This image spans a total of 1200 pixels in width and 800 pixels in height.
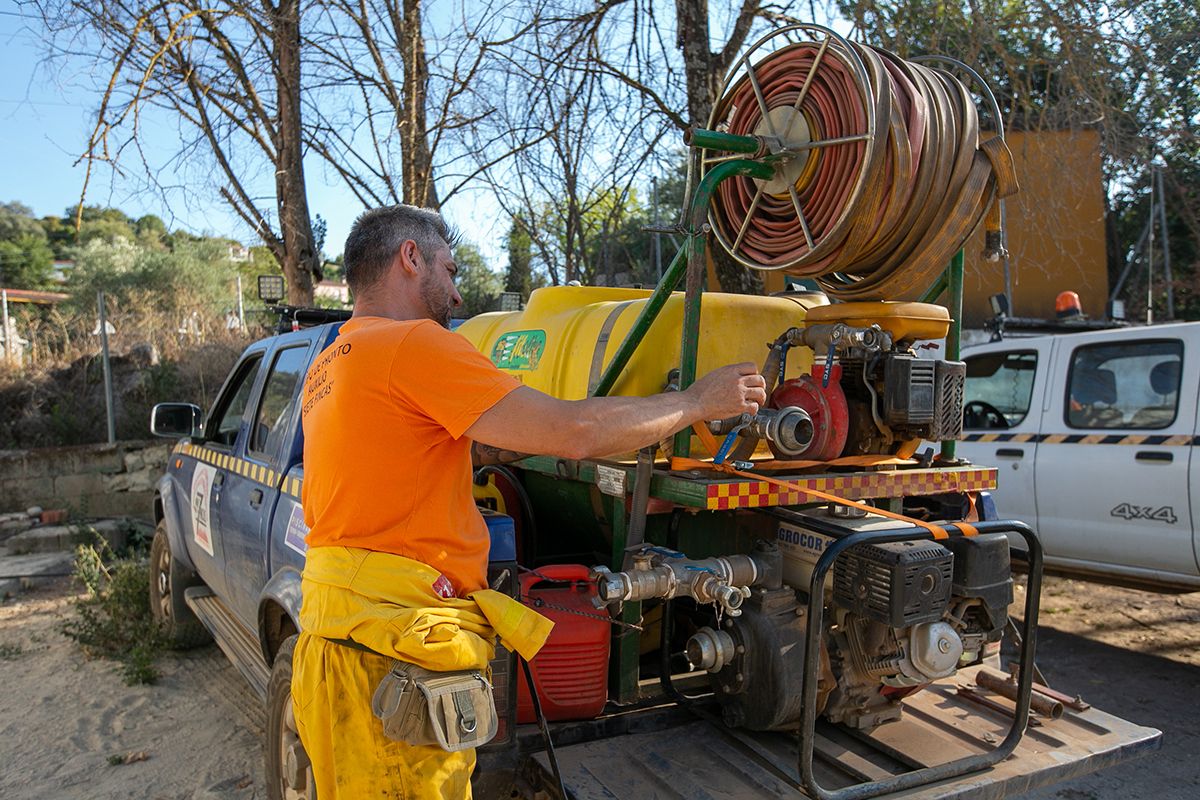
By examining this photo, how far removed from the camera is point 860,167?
250 cm

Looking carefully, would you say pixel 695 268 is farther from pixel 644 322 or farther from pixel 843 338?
pixel 843 338

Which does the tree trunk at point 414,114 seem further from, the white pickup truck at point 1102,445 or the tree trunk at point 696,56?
the white pickup truck at point 1102,445

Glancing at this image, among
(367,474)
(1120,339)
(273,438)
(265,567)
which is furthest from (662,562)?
(1120,339)

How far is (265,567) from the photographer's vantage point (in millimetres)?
3619

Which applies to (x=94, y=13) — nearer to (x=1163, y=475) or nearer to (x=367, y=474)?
(x=367, y=474)

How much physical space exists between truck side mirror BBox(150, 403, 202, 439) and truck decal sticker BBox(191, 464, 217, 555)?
0.71ft

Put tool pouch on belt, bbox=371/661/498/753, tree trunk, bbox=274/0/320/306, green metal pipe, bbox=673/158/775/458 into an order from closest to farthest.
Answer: tool pouch on belt, bbox=371/661/498/753 < green metal pipe, bbox=673/158/775/458 < tree trunk, bbox=274/0/320/306

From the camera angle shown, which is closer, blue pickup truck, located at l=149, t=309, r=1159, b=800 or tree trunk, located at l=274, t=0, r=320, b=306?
blue pickup truck, located at l=149, t=309, r=1159, b=800

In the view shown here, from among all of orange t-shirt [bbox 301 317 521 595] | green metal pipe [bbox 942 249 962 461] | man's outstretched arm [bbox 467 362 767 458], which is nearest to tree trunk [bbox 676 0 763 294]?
green metal pipe [bbox 942 249 962 461]

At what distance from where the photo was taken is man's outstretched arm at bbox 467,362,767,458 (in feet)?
6.36

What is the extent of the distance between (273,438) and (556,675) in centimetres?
199

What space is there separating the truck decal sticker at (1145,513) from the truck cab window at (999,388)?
0.95 m

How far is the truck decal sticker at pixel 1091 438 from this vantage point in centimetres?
504

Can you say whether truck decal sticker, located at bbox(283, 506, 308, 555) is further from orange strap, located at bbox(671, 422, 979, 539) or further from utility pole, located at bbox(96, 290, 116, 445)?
utility pole, located at bbox(96, 290, 116, 445)
